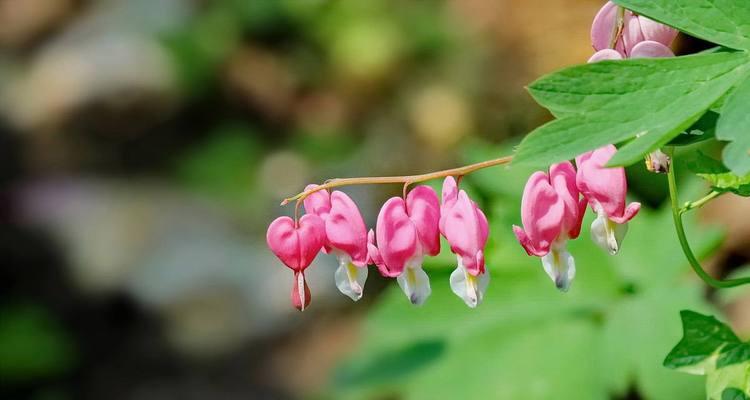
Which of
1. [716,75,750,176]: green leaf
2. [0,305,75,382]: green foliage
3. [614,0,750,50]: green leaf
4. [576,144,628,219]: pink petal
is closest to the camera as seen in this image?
[716,75,750,176]: green leaf

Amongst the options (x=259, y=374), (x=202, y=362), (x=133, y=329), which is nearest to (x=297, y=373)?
(x=259, y=374)

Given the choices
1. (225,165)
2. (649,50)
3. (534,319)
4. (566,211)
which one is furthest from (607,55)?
(225,165)

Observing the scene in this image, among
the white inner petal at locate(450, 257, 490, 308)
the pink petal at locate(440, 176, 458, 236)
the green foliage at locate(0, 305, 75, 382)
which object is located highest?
the pink petal at locate(440, 176, 458, 236)

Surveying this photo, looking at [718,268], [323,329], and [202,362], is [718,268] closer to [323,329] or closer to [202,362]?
[323,329]

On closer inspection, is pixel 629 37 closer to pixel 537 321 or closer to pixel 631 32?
pixel 631 32

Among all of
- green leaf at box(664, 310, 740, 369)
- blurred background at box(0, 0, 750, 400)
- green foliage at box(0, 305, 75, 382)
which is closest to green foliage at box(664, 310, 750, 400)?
green leaf at box(664, 310, 740, 369)

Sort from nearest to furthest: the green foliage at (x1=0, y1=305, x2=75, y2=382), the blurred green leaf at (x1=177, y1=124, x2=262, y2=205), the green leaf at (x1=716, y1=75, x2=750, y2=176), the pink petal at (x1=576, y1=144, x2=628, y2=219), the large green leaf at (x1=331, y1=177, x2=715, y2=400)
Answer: the green leaf at (x1=716, y1=75, x2=750, y2=176), the pink petal at (x1=576, y1=144, x2=628, y2=219), the large green leaf at (x1=331, y1=177, x2=715, y2=400), the green foliage at (x1=0, y1=305, x2=75, y2=382), the blurred green leaf at (x1=177, y1=124, x2=262, y2=205)

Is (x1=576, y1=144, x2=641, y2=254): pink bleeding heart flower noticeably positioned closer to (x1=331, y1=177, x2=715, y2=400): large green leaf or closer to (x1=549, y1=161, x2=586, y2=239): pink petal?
(x1=549, y1=161, x2=586, y2=239): pink petal
